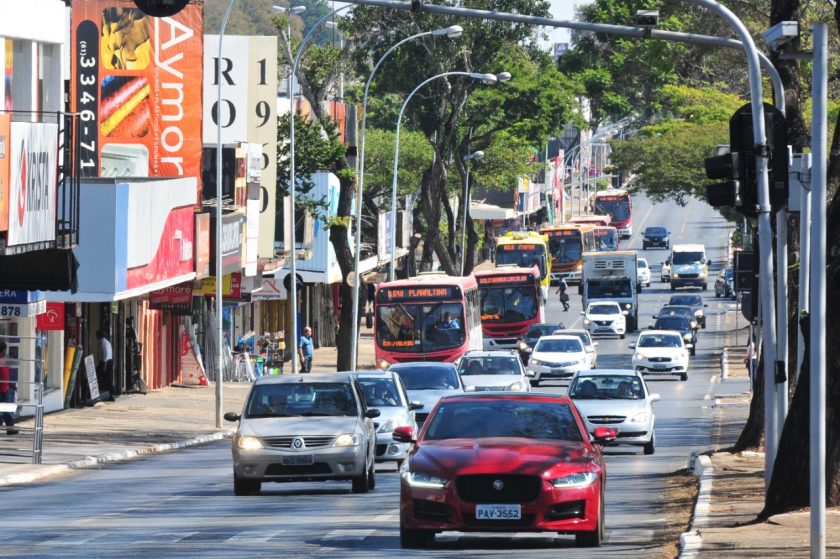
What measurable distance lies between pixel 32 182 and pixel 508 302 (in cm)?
3819

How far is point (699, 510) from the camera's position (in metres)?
19.0

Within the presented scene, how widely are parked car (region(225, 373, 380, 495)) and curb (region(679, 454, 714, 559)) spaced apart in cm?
430

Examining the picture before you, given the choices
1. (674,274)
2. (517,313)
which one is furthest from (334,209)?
(674,274)

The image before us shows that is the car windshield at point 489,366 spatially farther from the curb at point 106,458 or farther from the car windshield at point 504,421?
the car windshield at point 504,421

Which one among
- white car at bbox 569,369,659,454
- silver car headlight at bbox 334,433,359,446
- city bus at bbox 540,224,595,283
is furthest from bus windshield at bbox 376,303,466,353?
city bus at bbox 540,224,595,283

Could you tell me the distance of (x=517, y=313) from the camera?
67562 millimetres

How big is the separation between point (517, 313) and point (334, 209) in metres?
9.65

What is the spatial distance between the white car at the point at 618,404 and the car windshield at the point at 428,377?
2260mm

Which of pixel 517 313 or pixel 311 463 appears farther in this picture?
pixel 517 313

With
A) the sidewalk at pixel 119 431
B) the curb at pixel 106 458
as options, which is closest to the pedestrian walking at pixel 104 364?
the sidewalk at pixel 119 431

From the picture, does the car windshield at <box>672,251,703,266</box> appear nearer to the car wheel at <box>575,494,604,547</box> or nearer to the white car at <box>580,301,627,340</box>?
the white car at <box>580,301,627,340</box>

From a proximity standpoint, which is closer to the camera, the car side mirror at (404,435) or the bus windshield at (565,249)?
the car side mirror at (404,435)

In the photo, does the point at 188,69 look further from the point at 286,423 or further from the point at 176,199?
the point at 286,423

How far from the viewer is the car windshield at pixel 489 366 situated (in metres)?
41.4
